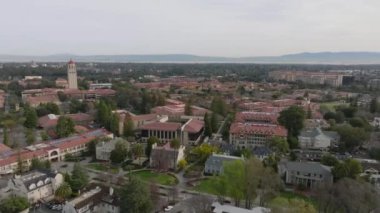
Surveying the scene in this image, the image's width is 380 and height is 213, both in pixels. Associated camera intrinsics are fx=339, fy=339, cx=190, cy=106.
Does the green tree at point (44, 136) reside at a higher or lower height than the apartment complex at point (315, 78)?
lower

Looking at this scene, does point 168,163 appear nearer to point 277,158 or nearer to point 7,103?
point 277,158

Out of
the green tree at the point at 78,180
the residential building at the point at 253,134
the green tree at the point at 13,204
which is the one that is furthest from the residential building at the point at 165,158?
the green tree at the point at 13,204

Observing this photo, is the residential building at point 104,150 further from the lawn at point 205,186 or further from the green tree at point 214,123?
the green tree at point 214,123

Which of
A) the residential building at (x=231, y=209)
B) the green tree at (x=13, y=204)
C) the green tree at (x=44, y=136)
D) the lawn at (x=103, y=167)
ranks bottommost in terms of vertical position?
the lawn at (x=103, y=167)

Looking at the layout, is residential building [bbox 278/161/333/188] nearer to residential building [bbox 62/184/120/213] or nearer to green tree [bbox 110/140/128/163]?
residential building [bbox 62/184/120/213]

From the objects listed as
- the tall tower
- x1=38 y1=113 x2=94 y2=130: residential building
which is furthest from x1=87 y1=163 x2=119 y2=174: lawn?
the tall tower

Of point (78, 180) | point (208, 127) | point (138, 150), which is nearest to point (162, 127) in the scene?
point (208, 127)

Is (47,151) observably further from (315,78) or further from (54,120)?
(315,78)
